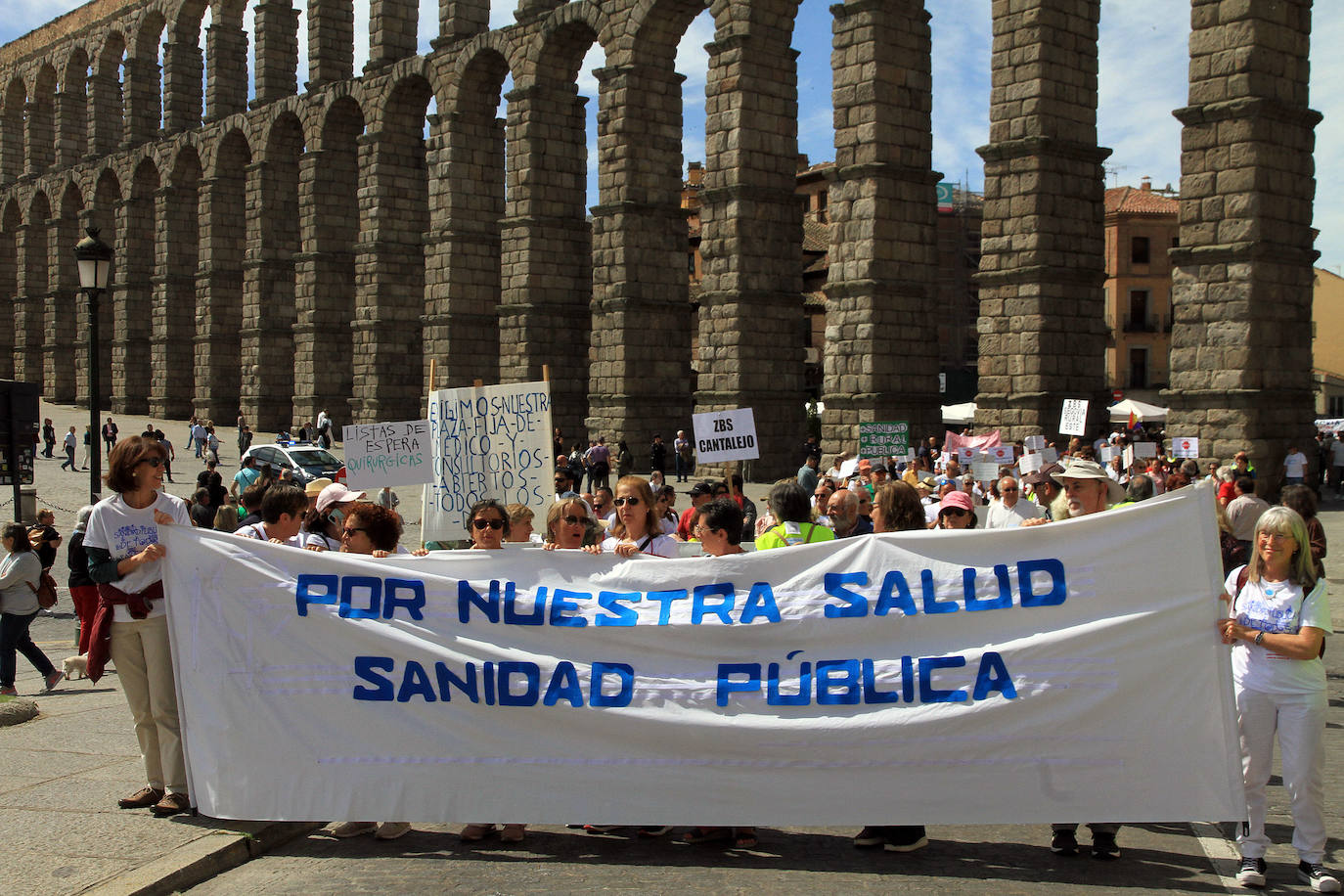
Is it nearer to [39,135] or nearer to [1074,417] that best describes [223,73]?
[39,135]

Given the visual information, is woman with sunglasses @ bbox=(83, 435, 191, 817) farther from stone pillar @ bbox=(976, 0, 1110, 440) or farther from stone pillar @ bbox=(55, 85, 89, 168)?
stone pillar @ bbox=(55, 85, 89, 168)

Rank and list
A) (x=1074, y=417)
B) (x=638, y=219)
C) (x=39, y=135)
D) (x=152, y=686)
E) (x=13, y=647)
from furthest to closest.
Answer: (x=39, y=135) → (x=638, y=219) → (x=1074, y=417) → (x=13, y=647) → (x=152, y=686)

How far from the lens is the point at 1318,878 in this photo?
5109 mm

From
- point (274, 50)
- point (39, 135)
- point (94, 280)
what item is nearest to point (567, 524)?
point (94, 280)

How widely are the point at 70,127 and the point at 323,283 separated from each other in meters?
25.4

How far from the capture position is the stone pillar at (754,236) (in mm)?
27203

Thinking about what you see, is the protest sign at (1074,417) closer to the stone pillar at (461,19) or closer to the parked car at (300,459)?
the parked car at (300,459)

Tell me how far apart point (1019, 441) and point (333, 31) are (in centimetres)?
2830

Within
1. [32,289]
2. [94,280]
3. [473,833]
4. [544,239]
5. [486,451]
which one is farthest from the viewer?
[32,289]

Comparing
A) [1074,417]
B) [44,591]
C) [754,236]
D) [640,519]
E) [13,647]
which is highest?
[754,236]

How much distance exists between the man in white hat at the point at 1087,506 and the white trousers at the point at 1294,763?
512 mm

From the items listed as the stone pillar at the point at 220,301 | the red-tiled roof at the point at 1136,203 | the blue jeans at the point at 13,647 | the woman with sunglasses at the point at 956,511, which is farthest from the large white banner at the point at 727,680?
the red-tiled roof at the point at 1136,203

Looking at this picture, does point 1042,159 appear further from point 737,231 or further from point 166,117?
point 166,117

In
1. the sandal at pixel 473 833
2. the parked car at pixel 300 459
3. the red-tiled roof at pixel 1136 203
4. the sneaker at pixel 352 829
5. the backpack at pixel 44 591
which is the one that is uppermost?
the red-tiled roof at pixel 1136 203
